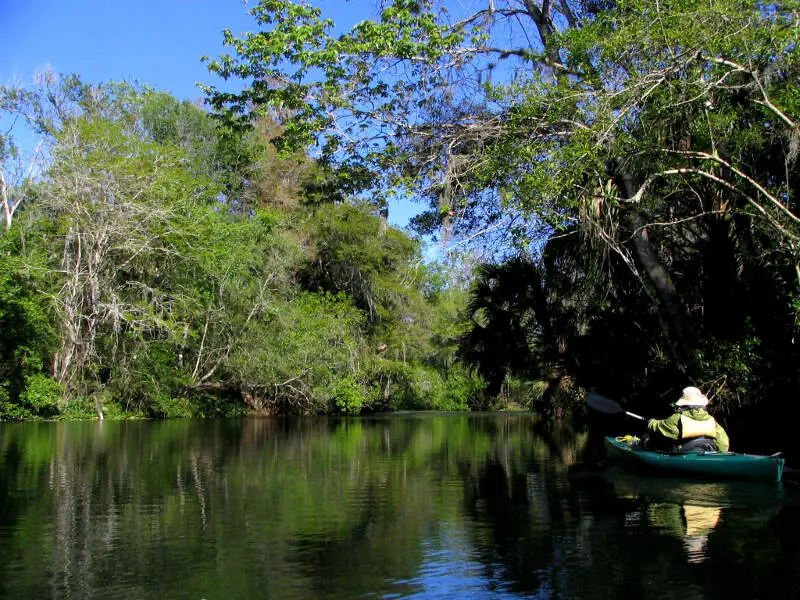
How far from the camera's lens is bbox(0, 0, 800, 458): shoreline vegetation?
12.9m

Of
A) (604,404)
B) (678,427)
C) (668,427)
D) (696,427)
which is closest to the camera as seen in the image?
(696,427)

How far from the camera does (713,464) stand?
33.6 feet

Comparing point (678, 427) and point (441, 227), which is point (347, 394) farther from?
point (678, 427)

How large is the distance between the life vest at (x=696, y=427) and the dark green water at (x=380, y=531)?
2.17 ft

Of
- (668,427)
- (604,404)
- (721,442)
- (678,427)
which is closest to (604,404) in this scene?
(604,404)

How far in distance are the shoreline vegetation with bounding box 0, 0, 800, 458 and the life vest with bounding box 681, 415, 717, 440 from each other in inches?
91.8

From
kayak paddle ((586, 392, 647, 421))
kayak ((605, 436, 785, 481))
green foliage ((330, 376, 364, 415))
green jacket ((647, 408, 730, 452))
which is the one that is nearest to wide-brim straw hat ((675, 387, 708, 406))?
green jacket ((647, 408, 730, 452))

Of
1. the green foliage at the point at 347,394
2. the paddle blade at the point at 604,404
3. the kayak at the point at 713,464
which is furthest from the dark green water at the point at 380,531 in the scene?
the green foliage at the point at 347,394

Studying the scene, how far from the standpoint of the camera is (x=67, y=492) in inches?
388

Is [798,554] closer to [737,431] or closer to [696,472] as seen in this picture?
[696,472]

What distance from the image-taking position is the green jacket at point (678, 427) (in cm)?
1102

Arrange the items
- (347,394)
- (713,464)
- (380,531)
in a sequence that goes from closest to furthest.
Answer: (380,531) < (713,464) < (347,394)

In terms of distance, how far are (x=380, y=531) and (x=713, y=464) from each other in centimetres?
488

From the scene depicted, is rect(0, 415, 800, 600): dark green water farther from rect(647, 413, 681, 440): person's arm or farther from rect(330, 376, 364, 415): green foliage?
rect(330, 376, 364, 415): green foliage
